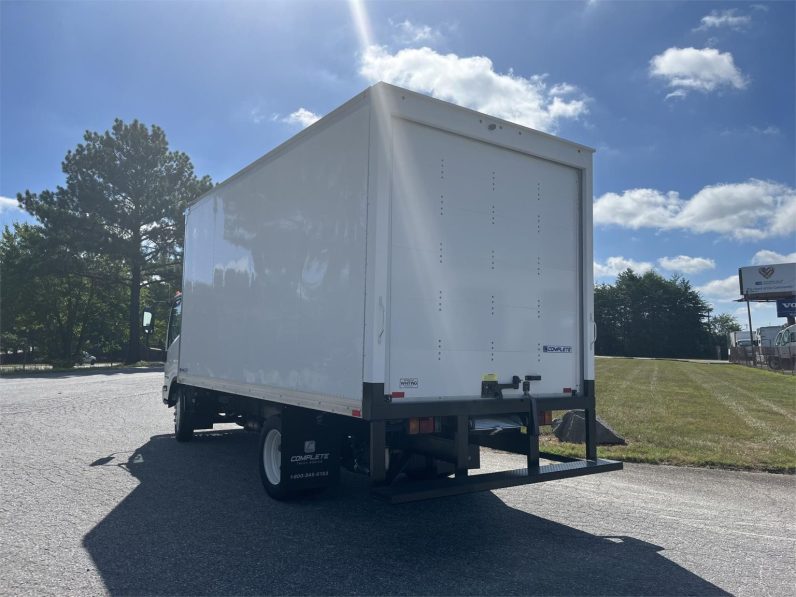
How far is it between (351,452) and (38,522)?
9.53 feet

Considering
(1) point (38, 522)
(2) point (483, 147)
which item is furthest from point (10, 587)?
(2) point (483, 147)

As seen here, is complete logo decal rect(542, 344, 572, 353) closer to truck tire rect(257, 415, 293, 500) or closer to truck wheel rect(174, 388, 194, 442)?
truck tire rect(257, 415, 293, 500)

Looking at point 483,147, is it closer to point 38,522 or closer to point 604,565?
point 604,565

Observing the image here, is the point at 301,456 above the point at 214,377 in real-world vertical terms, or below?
below

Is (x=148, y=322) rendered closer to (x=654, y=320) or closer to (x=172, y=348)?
(x=172, y=348)

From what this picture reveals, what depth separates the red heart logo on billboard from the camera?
172 feet

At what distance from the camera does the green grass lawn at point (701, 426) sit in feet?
28.8

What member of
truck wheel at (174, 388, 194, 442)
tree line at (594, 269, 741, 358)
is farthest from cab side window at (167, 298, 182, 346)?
tree line at (594, 269, 741, 358)

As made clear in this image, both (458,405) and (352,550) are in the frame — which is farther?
(458,405)

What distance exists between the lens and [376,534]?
5.29 m

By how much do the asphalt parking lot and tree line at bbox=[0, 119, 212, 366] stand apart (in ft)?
98.5

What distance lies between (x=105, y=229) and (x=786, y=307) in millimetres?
52332

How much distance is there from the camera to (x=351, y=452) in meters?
5.86

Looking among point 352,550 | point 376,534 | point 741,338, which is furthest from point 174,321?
point 741,338
